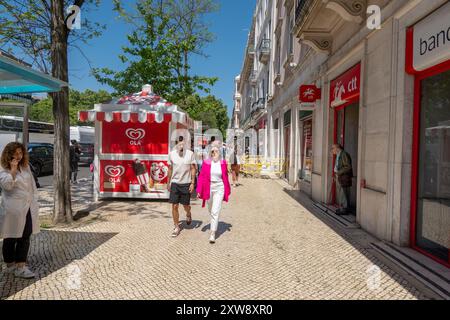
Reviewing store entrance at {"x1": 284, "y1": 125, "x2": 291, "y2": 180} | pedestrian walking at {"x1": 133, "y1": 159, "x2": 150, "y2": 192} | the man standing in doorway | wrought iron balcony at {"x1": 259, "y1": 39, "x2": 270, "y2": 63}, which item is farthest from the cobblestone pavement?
wrought iron balcony at {"x1": 259, "y1": 39, "x2": 270, "y2": 63}

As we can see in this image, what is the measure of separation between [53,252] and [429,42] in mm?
6362

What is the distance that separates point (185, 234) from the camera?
6.10 metres

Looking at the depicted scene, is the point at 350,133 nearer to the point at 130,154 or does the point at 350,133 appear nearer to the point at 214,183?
the point at 214,183

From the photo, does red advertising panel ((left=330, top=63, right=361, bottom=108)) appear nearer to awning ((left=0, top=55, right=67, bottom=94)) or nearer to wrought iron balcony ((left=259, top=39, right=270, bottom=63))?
awning ((left=0, top=55, right=67, bottom=94))

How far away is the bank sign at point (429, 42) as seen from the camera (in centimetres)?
421

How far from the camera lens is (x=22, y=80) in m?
4.97

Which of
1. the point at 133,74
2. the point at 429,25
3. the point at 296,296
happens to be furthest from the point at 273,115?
the point at 296,296

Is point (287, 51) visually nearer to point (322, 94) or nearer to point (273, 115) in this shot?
point (273, 115)

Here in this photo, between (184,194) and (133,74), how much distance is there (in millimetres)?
13180

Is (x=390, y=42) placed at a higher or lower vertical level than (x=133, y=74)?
lower

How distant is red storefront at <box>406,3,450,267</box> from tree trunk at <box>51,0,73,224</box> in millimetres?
6540

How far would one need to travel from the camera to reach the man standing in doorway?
7.56 metres

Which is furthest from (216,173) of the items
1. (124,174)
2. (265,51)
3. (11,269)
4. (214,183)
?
(265,51)
